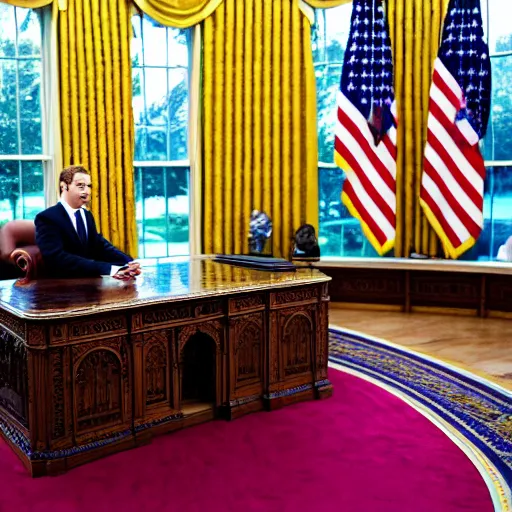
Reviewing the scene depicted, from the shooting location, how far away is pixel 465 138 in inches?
265

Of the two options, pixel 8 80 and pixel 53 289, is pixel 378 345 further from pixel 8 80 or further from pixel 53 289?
pixel 8 80

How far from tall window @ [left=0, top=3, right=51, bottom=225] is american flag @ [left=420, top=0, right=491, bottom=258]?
401 centimetres

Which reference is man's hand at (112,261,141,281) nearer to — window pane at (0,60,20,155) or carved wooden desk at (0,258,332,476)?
carved wooden desk at (0,258,332,476)

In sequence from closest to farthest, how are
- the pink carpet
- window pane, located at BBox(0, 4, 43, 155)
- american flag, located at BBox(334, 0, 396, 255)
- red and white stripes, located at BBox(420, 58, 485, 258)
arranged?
1. the pink carpet
2. window pane, located at BBox(0, 4, 43, 155)
3. red and white stripes, located at BBox(420, 58, 485, 258)
4. american flag, located at BBox(334, 0, 396, 255)

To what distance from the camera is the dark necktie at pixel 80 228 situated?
4.17m

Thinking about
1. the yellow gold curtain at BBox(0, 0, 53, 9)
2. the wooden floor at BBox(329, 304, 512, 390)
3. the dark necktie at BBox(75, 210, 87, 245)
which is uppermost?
the yellow gold curtain at BBox(0, 0, 53, 9)

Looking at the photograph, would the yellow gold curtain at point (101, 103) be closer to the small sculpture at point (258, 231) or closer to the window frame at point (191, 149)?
the window frame at point (191, 149)

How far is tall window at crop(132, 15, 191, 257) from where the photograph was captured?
6.95 meters

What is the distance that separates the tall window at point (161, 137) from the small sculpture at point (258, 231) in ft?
2.77

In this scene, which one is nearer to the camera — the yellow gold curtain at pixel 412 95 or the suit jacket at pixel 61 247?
the suit jacket at pixel 61 247

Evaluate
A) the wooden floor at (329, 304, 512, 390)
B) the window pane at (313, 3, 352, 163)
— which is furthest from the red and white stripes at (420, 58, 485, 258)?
the window pane at (313, 3, 352, 163)

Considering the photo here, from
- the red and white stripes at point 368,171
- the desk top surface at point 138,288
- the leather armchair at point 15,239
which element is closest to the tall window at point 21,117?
the leather armchair at point 15,239

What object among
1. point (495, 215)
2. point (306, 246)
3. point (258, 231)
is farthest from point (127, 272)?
point (495, 215)

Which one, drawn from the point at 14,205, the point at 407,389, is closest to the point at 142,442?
the point at 407,389
